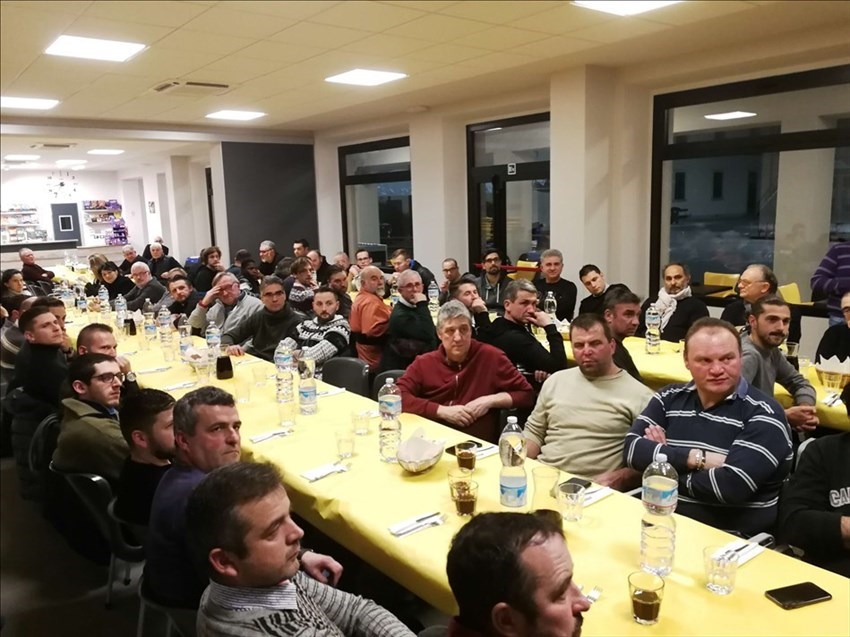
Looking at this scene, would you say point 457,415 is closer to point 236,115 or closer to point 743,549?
point 743,549

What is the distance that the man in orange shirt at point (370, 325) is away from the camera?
4836 millimetres

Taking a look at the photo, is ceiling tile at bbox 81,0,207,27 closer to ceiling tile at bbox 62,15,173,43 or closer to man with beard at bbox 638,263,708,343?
ceiling tile at bbox 62,15,173,43

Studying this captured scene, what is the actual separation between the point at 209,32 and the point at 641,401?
3.96 metres

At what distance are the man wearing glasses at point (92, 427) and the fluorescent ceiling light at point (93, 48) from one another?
118 inches

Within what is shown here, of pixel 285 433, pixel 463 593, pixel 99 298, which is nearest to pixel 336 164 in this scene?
pixel 99 298

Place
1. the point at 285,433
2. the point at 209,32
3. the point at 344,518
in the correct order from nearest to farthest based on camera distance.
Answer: the point at 344,518 < the point at 285,433 < the point at 209,32

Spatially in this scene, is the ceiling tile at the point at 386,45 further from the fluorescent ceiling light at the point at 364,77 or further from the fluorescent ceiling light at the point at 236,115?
the fluorescent ceiling light at the point at 236,115

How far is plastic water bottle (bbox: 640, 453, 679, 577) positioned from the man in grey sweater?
1447 mm

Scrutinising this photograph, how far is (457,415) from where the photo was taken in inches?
130

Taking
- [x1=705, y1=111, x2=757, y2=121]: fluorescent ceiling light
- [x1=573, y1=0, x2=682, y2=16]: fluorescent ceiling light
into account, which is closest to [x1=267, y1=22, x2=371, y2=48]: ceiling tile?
[x1=573, y1=0, x2=682, y2=16]: fluorescent ceiling light

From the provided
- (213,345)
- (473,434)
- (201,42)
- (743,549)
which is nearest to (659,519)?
(743,549)

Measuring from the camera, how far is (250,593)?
1539 mm

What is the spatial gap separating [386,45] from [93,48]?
235cm

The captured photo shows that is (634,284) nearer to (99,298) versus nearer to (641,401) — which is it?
(641,401)
